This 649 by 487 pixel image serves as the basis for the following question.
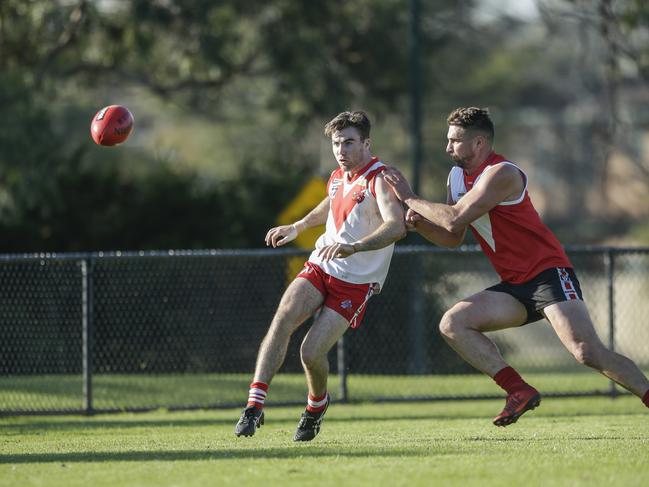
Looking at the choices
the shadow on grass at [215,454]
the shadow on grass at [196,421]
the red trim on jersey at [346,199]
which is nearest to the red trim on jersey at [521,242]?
the red trim on jersey at [346,199]

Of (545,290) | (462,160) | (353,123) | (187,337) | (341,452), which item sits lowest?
(187,337)

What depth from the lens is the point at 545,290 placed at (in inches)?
334

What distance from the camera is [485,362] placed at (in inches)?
340

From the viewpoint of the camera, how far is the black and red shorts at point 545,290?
845cm

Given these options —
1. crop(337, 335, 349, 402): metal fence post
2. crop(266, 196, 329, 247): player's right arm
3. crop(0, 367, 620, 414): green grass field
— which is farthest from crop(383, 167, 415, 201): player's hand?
crop(0, 367, 620, 414): green grass field

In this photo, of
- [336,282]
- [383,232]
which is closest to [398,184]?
[383,232]

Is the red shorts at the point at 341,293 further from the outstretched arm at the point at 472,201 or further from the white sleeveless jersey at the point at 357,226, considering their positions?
the outstretched arm at the point at 472,201

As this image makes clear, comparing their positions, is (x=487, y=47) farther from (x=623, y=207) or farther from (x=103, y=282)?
(x=103, y=282)

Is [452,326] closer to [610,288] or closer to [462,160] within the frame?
[462,160]

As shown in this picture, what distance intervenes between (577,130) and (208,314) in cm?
3811

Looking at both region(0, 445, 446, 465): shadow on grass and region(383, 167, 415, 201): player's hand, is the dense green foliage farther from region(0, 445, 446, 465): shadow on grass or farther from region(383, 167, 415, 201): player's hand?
region(383, 167, 415, 201): player's hand

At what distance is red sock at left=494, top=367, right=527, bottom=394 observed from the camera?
27.9 ft

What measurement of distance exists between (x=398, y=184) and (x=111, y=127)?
2662mm

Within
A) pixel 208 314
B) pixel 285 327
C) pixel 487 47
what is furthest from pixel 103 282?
pixel 487 47
